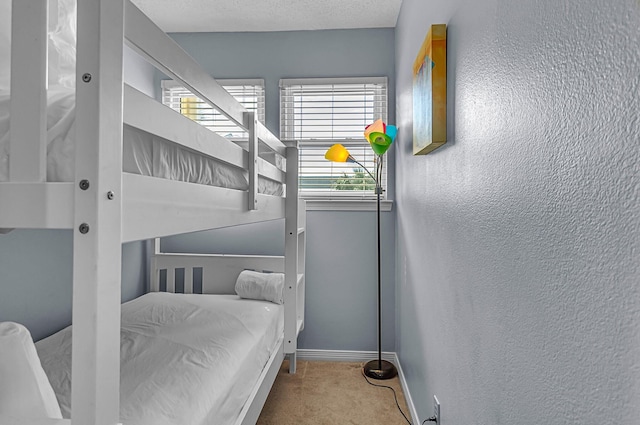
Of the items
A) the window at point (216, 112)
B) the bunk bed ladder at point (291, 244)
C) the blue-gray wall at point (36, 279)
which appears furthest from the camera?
the window at point (216, 112)

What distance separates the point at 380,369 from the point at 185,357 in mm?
1534

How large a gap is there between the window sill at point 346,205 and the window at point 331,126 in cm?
5

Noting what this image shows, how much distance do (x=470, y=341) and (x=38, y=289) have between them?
2.02m

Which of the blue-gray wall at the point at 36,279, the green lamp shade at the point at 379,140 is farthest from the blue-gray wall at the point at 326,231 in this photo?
the blue-gray wall at the point at 36,279

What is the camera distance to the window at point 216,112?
3074 mm

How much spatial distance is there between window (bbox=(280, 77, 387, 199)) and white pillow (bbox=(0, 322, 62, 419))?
214 centimetres

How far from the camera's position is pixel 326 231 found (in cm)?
304

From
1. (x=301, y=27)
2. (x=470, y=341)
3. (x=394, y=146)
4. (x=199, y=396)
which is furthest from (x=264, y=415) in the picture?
(x=301, y=27)

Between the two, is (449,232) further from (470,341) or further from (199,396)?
(199,396)

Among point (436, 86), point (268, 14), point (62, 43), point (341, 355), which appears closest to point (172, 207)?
point (436, 86)

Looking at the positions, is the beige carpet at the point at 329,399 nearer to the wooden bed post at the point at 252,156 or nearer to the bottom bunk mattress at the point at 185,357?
the bottom bunk mattress at the point at 185,357

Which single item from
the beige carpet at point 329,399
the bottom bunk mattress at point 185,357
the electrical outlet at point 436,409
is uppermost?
the bottom bunk mattress at point 185,357

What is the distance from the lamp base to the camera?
2.69 m

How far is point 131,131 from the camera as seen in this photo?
891mm
